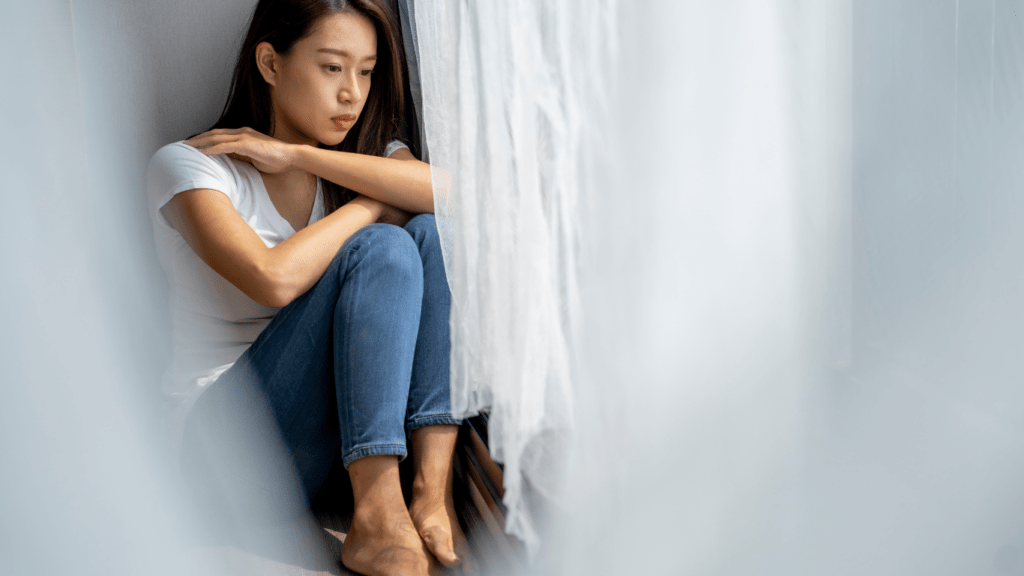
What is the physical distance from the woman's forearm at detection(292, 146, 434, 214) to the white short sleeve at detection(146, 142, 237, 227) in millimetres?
99

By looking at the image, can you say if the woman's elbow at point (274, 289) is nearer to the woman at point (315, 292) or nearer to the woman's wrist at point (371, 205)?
the woman at point (315, 292)

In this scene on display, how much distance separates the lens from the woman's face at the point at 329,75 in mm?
860

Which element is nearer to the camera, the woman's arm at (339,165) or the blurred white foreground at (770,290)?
the blurred white foreground at (770,290)

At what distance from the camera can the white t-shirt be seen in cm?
79

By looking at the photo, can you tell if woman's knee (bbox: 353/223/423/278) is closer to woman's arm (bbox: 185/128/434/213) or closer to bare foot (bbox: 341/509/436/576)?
woman's arm (bbox: 185/128/434/213)

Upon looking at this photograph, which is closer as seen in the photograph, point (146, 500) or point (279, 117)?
point (146, 500)

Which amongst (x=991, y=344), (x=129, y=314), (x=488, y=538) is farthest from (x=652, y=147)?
(x=129, y=314)

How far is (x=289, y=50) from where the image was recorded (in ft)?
2.87

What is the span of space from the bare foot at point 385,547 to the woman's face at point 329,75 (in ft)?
1.69

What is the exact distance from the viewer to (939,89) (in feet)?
1.28

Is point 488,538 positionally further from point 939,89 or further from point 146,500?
point 939,89

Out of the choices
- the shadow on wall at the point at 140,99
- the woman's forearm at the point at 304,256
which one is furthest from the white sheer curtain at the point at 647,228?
the shadow on wall at the point at 140,99

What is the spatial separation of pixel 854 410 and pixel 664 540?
17cm

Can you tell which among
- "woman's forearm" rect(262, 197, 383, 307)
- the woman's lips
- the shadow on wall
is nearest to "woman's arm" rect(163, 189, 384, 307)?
"woman's forearm" rect(262, 197, 383, 307)
